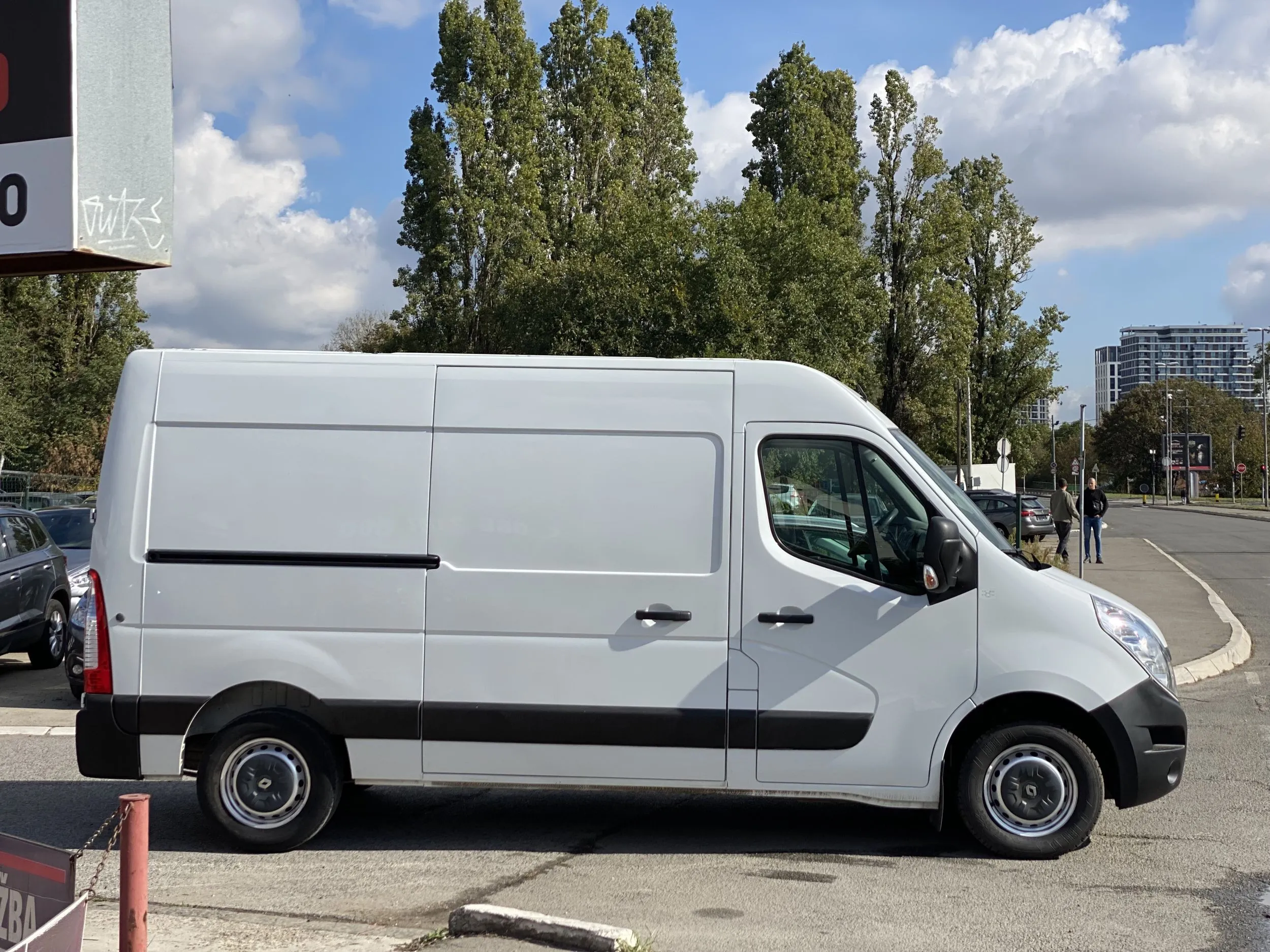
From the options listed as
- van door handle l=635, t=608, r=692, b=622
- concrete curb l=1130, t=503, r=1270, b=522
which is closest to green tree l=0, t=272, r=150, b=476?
van door handle l=635, t=608, r=692, b=622

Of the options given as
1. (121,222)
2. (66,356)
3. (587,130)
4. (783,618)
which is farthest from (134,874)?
(66,356)

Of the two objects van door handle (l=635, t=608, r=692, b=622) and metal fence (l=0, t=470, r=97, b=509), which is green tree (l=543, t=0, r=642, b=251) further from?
van door handle (l=635, t=608, r=692, b=622)

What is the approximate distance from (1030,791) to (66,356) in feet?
168

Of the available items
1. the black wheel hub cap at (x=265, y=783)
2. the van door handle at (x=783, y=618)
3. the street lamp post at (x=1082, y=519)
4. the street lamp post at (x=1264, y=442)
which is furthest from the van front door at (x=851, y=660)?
the street lamp post at (x=1264, y=442)

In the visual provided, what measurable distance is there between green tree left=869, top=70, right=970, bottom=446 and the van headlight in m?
38.0

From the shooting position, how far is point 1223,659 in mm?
13070

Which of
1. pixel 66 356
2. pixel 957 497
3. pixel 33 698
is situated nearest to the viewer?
pixel 957 497

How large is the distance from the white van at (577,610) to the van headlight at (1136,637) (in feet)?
0.05

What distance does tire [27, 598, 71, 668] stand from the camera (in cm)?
1328

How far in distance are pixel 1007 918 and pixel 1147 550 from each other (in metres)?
28.2

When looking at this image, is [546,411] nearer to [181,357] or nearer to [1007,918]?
[181,357]

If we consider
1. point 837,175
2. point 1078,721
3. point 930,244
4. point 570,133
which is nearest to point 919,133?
point 930,244

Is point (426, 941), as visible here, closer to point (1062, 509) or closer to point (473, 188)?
point (1062, 509)

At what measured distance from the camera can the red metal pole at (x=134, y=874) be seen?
13.7 feet
